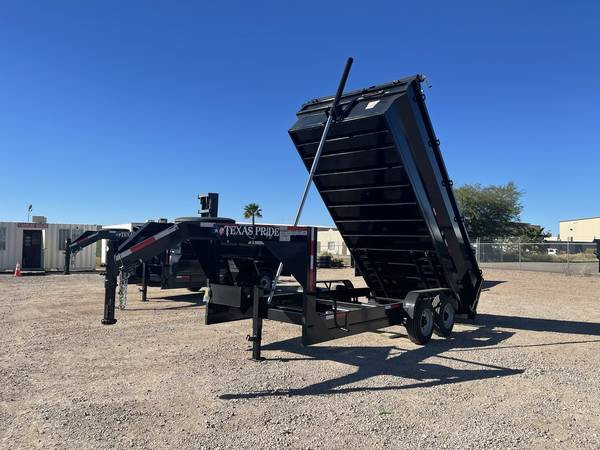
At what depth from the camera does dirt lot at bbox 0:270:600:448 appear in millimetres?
4277

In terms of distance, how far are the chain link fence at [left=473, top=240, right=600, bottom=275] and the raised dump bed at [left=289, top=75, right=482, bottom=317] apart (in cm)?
2094

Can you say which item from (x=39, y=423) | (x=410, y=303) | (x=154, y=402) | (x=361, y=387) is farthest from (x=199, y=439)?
(x=410, y=303)

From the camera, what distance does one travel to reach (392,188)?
304 inches

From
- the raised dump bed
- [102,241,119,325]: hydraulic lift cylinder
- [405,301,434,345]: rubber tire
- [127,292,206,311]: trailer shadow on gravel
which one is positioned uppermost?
the raised dump bed

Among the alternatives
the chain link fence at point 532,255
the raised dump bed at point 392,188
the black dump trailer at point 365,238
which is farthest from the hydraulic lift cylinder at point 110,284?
the chain link fence at point 532,255

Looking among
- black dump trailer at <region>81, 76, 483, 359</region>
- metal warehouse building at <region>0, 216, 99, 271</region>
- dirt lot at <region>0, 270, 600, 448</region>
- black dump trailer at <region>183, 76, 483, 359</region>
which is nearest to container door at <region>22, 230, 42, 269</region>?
metal warehouse building at <region>0, 216, 99, 271</region>

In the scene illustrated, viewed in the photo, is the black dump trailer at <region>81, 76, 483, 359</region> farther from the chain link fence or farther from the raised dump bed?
the chain link fence

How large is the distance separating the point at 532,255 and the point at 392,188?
26043 mm

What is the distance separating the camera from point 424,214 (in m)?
7.80

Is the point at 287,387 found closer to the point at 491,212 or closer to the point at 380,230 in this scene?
the point at 380,230

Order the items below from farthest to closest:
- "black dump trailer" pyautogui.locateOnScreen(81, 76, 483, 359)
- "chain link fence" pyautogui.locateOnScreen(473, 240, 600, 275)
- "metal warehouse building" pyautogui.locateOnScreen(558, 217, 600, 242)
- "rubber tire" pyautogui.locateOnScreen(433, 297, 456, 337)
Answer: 1. "metal warehouse building" pyautogui.locateOnScreen(558, 217, 600, 242)
2. "chain link fence" pyautogui.locateOnScreen(473, 240, 600, 275)
3. "rubber tire" pyautogui.locateOnScreen(433, 297, 456, 337)
4. "black dump trailer" pyautogui.locateOnScreen(81, 76, 483, 359)

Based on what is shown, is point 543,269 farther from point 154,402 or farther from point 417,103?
point 154,402

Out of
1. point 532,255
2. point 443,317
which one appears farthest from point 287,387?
point 532,255

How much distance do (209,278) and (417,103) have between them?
4.19 meters
